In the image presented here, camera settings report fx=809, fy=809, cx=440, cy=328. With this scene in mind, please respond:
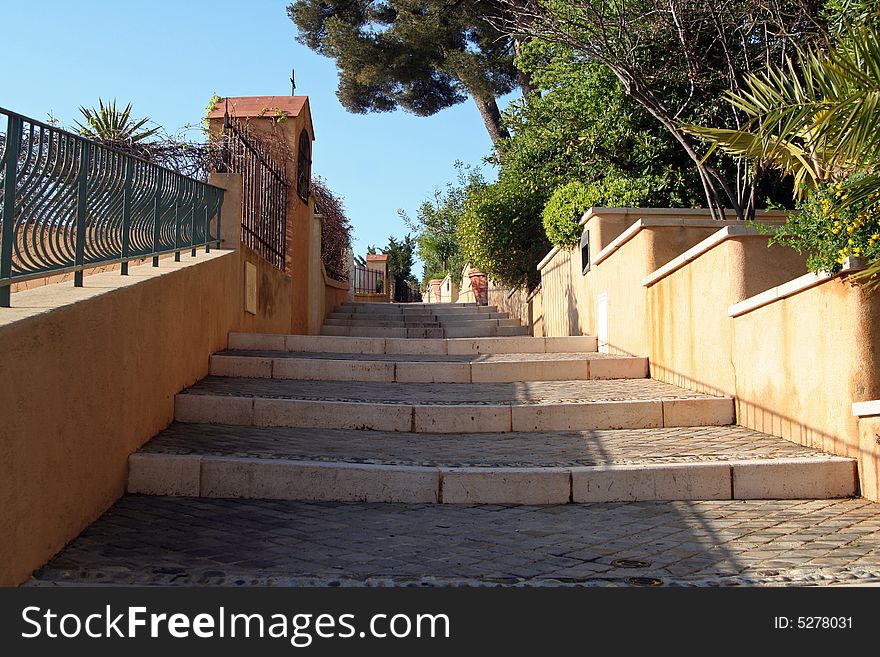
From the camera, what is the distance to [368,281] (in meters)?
28.1

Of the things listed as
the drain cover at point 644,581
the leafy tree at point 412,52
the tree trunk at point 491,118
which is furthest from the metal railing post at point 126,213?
the tree trunk at point 491,118

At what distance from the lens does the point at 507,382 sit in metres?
8.02

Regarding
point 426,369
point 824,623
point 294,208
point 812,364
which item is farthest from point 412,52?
point 824,623

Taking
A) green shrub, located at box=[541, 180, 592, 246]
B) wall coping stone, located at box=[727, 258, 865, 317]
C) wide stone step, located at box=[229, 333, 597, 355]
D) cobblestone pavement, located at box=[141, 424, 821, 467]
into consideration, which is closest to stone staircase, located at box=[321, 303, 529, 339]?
green shrub, located at box=[541, 180, 592, 246]

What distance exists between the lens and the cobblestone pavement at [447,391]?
6.87 metres

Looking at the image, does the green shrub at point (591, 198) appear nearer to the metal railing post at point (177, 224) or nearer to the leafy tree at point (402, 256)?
the metal railing post at point (177, 224)

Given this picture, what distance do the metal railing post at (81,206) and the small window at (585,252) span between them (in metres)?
6.87

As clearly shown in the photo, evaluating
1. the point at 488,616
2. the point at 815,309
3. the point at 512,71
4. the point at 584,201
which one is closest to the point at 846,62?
the point at 815,309

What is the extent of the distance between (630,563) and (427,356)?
535 centimetres

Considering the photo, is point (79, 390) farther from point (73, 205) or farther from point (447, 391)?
point (447, 391)

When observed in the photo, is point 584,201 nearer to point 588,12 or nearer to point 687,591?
point 588,12

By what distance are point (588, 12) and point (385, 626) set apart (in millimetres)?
8473

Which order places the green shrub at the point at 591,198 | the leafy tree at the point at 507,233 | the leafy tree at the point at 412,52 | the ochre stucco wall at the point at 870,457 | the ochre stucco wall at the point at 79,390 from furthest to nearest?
the leafy tree at the point at 412,52 < the leafy tree at the point at 507,233 < the green shrub at the point at 591,198 < the ochre stucco wall at the point at 870,457 < the ochre stucco wall at the point at 79,390

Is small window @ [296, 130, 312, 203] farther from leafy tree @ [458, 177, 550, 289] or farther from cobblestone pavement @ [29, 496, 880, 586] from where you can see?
cobblestone pavement @ [29, 496, 880, 586]
